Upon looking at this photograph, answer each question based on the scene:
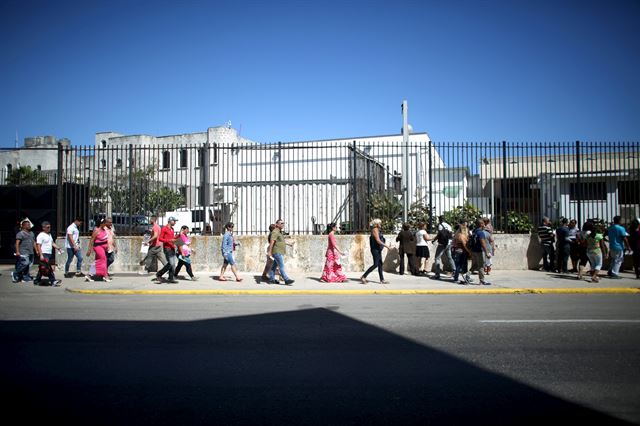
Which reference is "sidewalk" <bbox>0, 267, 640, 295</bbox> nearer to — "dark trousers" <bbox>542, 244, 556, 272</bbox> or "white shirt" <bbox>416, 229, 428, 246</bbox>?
"dark trousers" <bbox>542, 244, 556, 272</bbox>

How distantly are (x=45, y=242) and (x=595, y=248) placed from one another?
1519 centimetres

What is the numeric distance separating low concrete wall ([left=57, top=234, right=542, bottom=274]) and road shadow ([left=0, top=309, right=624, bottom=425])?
25.3 ft

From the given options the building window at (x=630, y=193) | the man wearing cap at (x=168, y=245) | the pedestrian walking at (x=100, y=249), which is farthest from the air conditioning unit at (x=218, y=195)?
the building window at (x=630, y=193)

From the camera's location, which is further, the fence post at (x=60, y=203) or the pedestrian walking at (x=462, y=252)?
the fence post at (x=60, y=203)

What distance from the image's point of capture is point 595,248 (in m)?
12.1

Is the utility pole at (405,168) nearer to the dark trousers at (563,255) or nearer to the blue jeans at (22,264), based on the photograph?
the dark trousers at (563,255)

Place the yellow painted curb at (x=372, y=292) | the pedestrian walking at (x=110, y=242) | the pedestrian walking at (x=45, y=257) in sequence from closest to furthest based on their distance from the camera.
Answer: the yellow painted curb at (x=372, y=292), the pedestrian walking at (x=45, y=257), the pedestrian walking at (x=110, y=242)

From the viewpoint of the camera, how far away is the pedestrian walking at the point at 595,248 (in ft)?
39.0

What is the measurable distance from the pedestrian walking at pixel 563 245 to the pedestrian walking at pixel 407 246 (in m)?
4.45

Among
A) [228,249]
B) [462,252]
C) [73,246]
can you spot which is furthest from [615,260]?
[73,246]

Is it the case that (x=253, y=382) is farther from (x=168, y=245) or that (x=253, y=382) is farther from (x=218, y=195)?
(x=218, y=195)

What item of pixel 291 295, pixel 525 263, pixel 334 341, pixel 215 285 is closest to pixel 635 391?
pixel 334 341

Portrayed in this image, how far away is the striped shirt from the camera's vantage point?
45.1 feet

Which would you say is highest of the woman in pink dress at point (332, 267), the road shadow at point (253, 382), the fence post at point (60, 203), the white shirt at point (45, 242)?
the fence post at point (60, 203)
